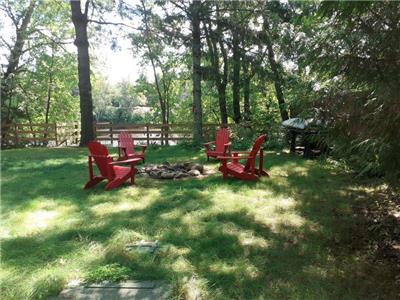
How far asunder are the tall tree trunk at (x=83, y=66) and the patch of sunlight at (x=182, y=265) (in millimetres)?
11030

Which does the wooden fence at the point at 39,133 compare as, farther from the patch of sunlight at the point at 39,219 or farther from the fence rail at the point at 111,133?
the patch of sunlight at the point at 39,219

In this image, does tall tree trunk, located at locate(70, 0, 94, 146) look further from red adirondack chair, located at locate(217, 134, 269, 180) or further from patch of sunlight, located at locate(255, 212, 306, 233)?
patch of sunlight, located at locate(255, 212, 306, 233)

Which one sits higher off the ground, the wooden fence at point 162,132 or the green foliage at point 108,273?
the wooden fence at point 162,132

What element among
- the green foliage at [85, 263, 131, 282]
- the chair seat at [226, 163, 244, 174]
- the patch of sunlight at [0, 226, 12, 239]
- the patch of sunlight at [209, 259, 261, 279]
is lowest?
the patch of sunlight at [209, 259, 261, 279]

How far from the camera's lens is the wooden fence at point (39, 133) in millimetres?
15483

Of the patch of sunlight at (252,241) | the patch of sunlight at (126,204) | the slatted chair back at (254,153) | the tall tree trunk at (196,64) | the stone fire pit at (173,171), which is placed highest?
the tall tree trunk at (196,64)

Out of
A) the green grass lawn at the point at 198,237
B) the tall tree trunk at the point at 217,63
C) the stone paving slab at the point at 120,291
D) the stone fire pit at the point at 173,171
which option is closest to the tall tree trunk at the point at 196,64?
the tall tree trunk at the point at 217,63

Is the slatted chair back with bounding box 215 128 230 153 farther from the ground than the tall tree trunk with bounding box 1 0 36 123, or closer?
closer

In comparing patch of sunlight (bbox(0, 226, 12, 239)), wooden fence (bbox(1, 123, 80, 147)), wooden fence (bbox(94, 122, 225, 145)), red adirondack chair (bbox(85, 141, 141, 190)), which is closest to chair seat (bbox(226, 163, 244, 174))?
red adirondack chair (bbox(85, 141, 141, 190))

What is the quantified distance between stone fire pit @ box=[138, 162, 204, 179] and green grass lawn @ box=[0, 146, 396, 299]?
1.10 ft

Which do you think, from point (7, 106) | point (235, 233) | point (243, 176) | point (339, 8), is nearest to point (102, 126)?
point (7, 106)

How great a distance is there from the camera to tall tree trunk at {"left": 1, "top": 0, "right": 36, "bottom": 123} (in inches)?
714

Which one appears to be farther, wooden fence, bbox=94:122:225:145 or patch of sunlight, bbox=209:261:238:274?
wooden fence, bbox=94:122:225:145

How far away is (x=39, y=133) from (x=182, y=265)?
46.6 feet
